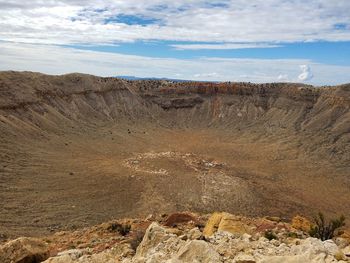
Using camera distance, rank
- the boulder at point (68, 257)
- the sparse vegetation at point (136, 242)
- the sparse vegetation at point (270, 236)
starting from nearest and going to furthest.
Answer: the boulder at point (68, 257) → the sparse vegetation at point (270, 236) → the sparse vegetation at point (136, 242)

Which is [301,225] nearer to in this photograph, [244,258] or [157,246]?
[157,246]

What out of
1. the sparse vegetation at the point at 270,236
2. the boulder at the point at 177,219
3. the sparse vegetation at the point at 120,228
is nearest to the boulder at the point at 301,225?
the sparse vegetation at the point at 270,236

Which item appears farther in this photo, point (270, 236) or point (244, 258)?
point (270, 236)

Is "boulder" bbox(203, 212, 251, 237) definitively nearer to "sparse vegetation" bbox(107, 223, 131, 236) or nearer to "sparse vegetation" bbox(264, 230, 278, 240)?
"sparse vegetation" bbox(264, 230, 278, 240)

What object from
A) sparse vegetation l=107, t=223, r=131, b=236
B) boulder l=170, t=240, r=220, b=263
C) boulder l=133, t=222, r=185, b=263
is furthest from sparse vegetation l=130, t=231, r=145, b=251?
boulder l=170, t=240, r=220, b=263

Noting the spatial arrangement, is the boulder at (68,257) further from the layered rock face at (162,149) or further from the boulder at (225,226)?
the layered rock face at (162,149)

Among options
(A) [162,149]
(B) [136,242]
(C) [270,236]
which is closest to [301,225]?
(C) [270,236]
